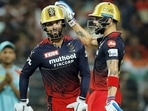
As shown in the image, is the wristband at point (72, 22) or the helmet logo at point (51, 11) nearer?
the helmet logo at point (51, 11)

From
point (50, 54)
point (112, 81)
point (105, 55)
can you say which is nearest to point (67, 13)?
point (50, 54)

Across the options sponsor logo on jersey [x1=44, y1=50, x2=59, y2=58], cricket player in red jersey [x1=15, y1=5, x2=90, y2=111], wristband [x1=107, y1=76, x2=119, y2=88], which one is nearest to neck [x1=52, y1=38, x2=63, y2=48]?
cricket player in red jersey [x1=15, y1=5, x2=90, y2=111]

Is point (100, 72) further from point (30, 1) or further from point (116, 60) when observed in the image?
point (30, 1)

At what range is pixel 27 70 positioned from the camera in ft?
36.3

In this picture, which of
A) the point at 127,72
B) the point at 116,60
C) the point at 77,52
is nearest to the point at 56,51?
the point at 77,52

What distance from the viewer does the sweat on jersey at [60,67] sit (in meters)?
11.0

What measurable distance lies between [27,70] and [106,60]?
5.03 feet

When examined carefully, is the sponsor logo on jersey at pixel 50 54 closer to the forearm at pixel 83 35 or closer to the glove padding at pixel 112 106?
the forearm at pixel 83 35

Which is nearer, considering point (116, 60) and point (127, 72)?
point (116, 60)

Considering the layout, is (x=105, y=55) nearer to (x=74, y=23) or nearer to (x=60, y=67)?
(x=60, y=67)

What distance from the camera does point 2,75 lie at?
12.8m

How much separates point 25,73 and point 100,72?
Answer: 1264mm

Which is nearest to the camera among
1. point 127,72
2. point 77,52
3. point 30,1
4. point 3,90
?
point 77,52

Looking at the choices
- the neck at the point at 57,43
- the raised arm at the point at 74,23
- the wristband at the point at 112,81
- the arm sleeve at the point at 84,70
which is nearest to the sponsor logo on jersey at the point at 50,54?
the neck at the point at 57,43
